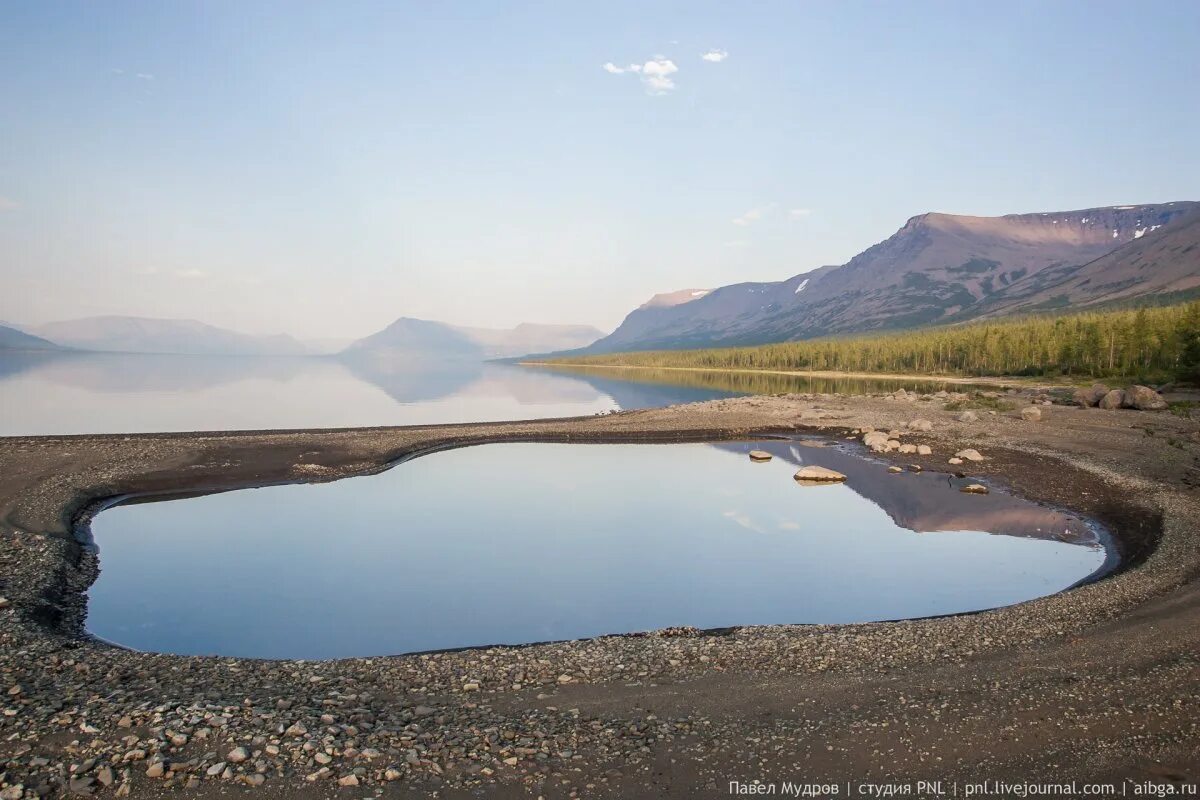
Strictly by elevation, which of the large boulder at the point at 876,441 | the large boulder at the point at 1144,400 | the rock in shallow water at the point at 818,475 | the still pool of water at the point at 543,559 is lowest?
the still pool of water at the point at 543,559

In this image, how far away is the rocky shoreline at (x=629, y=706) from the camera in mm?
9117

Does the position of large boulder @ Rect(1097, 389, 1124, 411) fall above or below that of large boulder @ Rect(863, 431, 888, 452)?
above

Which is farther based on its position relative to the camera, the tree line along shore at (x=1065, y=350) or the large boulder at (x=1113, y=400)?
the tree line along shore at (x=1065, y=350)

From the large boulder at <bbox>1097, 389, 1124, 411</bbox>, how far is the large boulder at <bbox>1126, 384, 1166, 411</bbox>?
542 mm

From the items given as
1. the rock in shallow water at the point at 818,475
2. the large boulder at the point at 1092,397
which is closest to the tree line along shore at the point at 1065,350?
the large boulder at the point at 1092,397

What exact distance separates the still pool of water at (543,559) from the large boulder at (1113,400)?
121 feet

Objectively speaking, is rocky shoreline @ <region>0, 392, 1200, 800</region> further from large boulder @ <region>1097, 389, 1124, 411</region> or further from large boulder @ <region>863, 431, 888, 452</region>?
large boulder @ <region>1097, 389, 1124, 411</region>

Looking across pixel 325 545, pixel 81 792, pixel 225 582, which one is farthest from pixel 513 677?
pixel 325 545

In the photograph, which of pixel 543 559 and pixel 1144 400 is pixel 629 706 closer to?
pixel 543 559

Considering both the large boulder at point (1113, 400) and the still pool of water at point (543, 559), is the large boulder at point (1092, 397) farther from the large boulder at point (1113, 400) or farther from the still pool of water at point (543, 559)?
the still pool of water at point (543, 559)

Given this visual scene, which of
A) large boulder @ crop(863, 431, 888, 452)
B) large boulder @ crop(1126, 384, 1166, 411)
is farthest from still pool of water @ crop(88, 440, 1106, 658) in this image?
large boulder @ crop(1126, 384, 1166, 411)

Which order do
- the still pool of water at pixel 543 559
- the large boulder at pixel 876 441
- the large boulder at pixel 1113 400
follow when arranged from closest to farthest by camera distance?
the still pool of water at pixel 543 559, the large boulder at pixel 876 441, the large boulder at pixel 1113 400

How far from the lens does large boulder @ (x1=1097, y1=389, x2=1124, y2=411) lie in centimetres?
6094

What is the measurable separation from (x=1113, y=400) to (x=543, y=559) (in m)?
62.5
